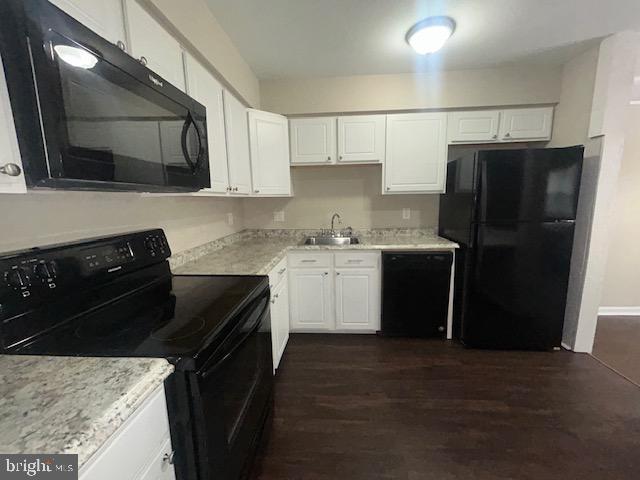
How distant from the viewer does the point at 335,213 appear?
9.98ft

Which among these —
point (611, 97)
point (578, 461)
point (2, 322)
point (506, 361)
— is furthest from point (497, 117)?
point (2, 322)

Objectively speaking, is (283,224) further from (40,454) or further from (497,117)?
(40,454)

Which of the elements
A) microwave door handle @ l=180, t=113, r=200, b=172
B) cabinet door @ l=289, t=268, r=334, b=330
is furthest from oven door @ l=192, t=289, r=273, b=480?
cabinet door @ l=289, t=268, r=334, b=330

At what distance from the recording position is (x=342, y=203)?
303 centimetres

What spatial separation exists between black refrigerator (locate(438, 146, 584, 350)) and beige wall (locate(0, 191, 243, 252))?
7.17 ft

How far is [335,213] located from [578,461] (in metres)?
2.46

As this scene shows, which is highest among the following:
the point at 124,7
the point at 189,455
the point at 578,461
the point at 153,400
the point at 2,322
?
the point at 124,7

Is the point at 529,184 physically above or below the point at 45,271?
above

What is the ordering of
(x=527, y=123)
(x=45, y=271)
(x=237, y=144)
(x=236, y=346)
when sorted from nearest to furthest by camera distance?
(x=45, y=271) < (x=236, y=346) < (x=237, y=144) < (x=527, y=123)

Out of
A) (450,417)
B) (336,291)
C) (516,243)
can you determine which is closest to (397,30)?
(516,243)

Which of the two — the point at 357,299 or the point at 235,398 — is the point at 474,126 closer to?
the point at 357,299

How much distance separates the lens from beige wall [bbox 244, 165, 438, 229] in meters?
2.98

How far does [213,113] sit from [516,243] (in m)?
2.42

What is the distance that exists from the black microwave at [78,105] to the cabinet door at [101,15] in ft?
0.49
